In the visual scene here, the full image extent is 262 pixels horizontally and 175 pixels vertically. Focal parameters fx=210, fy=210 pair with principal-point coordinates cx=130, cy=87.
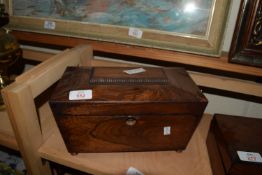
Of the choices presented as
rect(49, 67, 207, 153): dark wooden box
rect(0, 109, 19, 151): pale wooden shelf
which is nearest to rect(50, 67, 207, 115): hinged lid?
rect(49, 67, 207, 153): dark wooden box

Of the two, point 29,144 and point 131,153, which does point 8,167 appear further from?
point 131,153

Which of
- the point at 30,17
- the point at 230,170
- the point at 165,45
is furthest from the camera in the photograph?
the point at 30,17

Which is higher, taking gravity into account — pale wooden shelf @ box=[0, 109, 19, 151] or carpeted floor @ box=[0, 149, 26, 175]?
pale wooden shelf @ box=[0, 109, 19, 151]

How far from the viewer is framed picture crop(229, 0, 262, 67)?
0.57 m

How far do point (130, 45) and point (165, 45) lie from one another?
0.12 meters

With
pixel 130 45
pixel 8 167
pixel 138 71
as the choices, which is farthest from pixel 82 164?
pixel 8 167

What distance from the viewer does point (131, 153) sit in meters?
0.61

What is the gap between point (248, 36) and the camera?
1.95ft

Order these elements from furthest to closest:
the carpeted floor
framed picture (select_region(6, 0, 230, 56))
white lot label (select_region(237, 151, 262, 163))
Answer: the carpeted floor, framed picture (select_region(6, 0, 230, 56)), white lot label (select_region(237, 151, 262, 163))

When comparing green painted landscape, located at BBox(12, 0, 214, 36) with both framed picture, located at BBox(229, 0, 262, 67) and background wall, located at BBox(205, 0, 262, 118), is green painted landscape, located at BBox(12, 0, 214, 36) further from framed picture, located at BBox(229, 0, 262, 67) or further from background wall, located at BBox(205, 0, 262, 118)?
background wall, located at BBox(205, 0, 262, 118)

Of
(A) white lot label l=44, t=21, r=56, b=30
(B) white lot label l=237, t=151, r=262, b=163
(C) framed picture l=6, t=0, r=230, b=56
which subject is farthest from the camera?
(A) white lot label l=44, t=21, r=56, b=30

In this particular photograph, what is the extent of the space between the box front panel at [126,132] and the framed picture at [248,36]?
0.25 m

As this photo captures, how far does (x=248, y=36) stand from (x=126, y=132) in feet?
1.43

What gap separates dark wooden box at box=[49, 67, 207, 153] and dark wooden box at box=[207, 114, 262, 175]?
0.08 m
